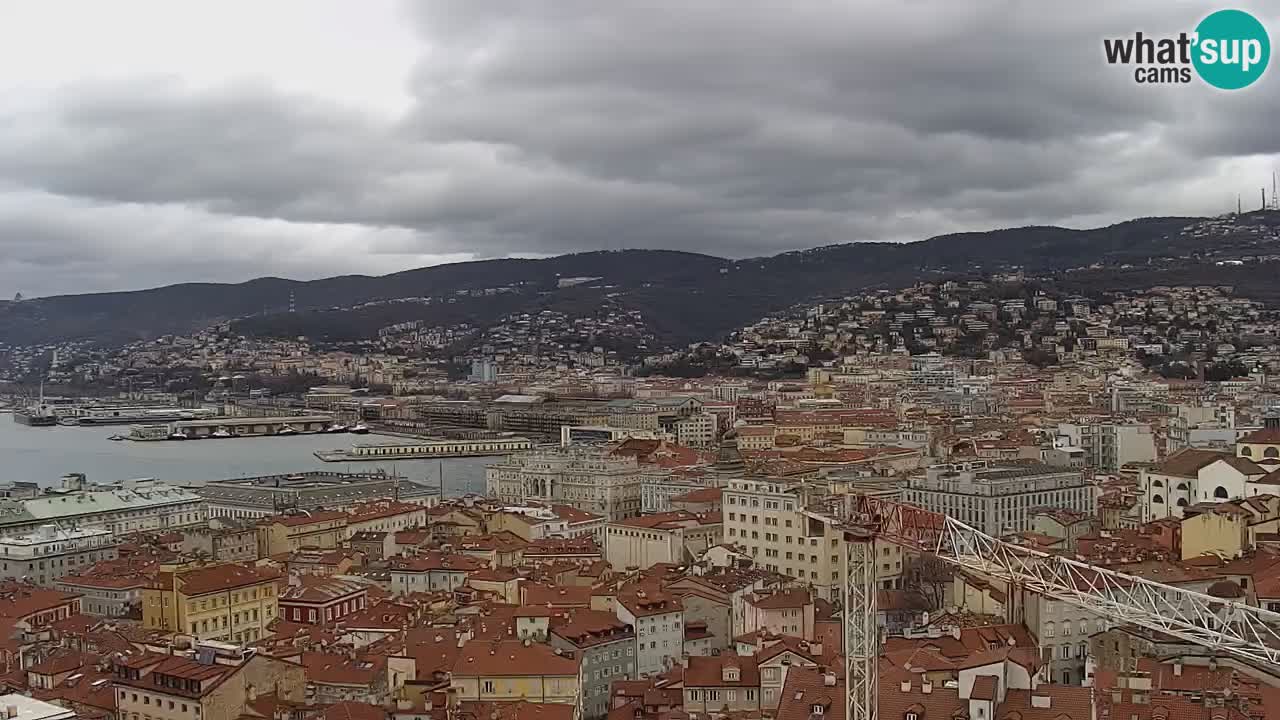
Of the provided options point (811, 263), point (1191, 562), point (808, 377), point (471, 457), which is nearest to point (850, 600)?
point (1191, 562)

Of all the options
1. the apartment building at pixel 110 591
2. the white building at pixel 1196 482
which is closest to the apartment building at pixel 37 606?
the apartment building at pixel 110 591

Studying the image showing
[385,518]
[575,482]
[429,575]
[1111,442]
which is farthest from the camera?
[1111,442]

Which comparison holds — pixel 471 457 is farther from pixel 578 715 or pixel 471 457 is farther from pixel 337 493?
pixel 578 715

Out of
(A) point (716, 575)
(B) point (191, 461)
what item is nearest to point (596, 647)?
(A) point (716, 575)

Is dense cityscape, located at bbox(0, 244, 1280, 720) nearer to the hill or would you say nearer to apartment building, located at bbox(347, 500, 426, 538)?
apartment building, located at bbox(347, 500, 426, 538)

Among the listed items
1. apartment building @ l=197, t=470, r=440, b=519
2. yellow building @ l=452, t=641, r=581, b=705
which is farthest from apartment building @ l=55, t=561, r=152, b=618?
apartment building @ l=197, t=470, r=440, b=519

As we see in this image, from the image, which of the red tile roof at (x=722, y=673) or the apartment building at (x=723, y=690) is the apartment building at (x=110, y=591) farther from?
the apartment building at (x=723, y=690)

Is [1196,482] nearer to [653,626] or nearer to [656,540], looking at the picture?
[656,540]
